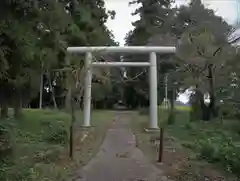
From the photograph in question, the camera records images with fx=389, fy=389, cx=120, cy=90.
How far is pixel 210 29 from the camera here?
95.0ft

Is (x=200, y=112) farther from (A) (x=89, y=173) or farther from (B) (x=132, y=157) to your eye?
(A) (x=89, y=173)

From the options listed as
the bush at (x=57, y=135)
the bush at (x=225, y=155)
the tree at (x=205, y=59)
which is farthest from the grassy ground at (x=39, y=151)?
the tree at (x=205, y=59)

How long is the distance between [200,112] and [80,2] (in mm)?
13966

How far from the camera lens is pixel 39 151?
1106 centimetres

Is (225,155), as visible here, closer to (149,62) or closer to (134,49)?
(134,49)

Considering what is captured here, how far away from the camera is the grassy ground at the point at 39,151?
7.29m

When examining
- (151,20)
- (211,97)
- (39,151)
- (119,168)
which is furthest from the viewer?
(151,20)

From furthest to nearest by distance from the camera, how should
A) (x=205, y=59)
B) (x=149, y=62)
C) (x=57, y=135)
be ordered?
(x=205, y=59) → (x=149, y=62) → (x=57, y=135)

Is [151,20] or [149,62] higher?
[151,20]

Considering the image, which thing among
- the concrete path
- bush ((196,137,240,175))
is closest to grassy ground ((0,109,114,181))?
the concrete path

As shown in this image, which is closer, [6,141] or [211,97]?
[6,141]

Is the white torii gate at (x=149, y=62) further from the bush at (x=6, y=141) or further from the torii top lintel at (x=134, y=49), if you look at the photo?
the bush at (x=6, y=141)

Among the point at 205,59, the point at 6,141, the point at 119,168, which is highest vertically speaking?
the point at 205,59

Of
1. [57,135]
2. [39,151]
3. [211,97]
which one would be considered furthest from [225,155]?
[211,97]
